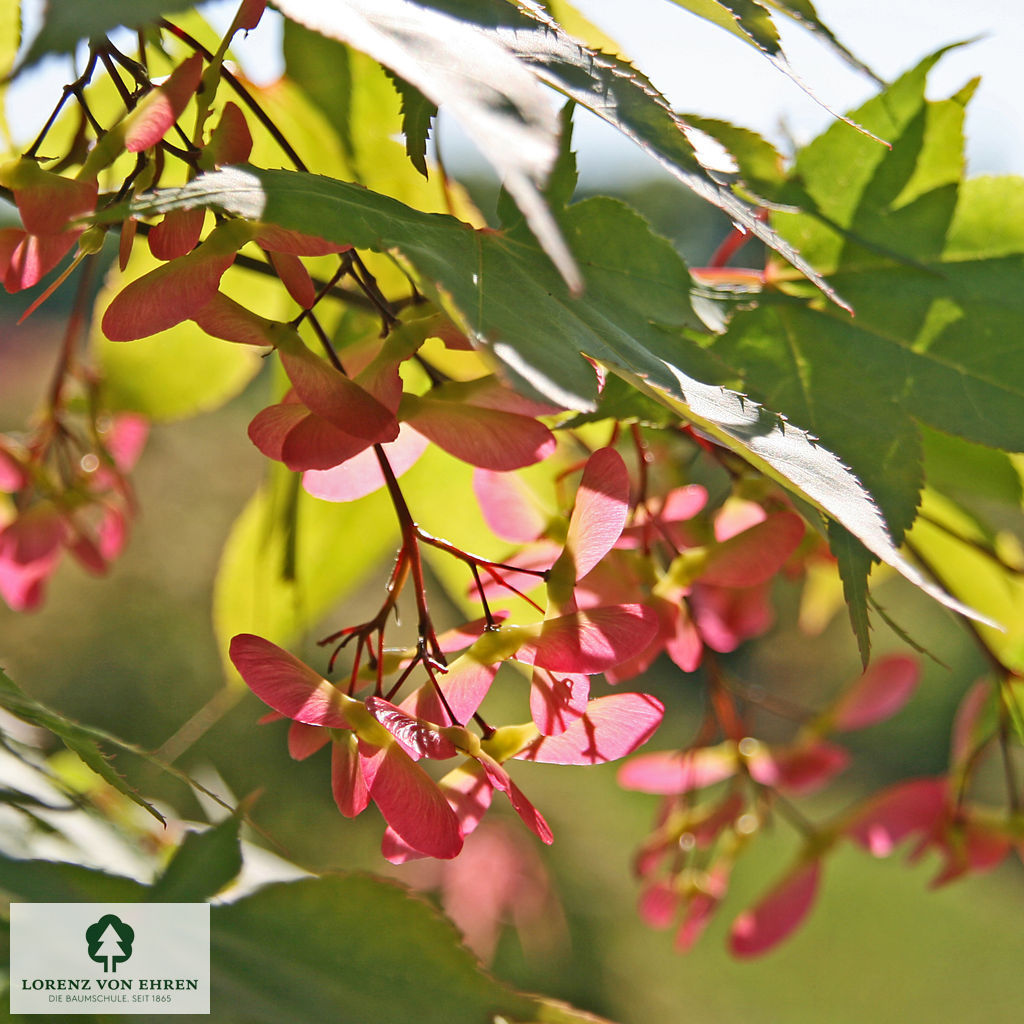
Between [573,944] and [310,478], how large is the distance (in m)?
2.55

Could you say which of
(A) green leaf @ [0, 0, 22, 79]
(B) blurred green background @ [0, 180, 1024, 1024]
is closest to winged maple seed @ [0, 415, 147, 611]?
(A) green leaf @ [0, 0, 22, 79]

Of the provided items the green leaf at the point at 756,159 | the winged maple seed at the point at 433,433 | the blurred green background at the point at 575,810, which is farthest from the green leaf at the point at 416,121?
the blurred green background at the point at 575,810

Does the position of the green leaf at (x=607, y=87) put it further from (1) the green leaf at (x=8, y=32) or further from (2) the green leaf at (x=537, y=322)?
(1) the green leaf at (x=8, y=32)

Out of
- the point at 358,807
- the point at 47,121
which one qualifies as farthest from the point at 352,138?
the point at 358,807

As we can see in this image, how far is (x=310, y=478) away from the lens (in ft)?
0.90

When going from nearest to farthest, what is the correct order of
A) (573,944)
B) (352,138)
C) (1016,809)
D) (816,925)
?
1. (352,138)
2. (1016,809)
3. (573,944)
4. (816,925)

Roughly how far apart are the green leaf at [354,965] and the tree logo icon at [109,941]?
2cm

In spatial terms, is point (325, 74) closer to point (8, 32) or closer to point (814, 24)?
Answer: point (8, 32)

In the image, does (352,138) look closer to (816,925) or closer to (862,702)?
(862,702)

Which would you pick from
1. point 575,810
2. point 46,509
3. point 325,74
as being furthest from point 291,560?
point 575,810

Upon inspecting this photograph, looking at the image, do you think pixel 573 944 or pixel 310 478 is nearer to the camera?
pixel 310 478

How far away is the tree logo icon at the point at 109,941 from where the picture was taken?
0.80ft

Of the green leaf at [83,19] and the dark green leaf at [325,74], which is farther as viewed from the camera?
the dark green leaf at [325,74]

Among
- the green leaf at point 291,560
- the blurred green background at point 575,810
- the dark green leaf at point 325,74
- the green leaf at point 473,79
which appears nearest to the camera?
the green leaf at point 473,79
